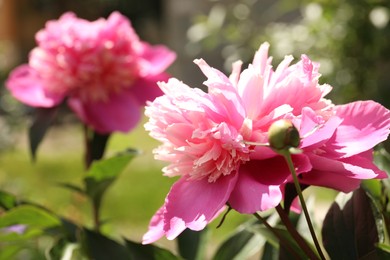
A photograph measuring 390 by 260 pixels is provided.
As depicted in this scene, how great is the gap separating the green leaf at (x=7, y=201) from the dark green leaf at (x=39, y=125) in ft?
0.69

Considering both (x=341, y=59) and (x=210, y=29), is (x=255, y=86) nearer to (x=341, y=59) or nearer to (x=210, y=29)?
(x=341, y=59)

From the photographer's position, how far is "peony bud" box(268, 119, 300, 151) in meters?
0.40

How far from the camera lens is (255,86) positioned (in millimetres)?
478

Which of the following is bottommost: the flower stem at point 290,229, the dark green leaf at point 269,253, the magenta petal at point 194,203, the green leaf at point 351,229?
the dark green leaf at point 269,253

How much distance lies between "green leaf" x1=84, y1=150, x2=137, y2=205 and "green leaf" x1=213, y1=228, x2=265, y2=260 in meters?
0.12

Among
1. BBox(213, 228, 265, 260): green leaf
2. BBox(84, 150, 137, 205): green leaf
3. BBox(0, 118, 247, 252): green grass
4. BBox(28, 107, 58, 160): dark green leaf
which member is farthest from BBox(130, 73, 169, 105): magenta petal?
BBox(0, 118, 247, 252): green grass

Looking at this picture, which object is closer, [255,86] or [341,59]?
[255,86]

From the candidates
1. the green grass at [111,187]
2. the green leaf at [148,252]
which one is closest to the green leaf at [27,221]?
the green leaf at [148,252]

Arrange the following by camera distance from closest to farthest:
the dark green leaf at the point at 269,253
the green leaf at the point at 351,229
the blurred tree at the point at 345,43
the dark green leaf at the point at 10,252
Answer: the green leaf at the point at 351,229, the dark green leaf at the point at 269,253, the dark green leaf at the point at 10,252, the blurred tree at the point at 345,43

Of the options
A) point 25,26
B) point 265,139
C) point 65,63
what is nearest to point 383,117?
point 265,139

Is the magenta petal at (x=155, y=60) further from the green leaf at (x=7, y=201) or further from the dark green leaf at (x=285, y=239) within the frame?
the dark green leaf at (x=285, y=239)

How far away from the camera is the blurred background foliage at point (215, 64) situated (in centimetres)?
168

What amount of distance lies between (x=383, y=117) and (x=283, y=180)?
7 centimetres

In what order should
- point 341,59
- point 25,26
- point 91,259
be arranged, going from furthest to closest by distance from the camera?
point 25,26 < point 341,59 < point 91,259
